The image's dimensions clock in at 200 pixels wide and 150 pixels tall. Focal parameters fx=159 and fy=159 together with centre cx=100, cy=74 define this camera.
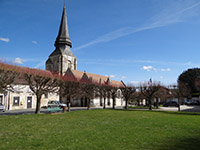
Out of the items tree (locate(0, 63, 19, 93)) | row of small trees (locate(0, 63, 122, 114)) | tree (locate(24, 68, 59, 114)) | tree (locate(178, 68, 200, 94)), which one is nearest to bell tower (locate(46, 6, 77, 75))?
row of small trees (locate(0, 63, 122, 114))

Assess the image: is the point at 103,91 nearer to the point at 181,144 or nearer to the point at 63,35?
the point at 181,144

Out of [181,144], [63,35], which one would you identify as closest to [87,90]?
[181,144]

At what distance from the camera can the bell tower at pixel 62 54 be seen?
150ft

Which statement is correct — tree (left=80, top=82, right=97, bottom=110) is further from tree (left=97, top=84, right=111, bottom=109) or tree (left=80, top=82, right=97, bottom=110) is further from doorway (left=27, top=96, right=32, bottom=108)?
doorway (left=27, top=96, right=32, bottom=108)

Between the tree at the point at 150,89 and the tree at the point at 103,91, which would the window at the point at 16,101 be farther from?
the tree at the point at 150,89

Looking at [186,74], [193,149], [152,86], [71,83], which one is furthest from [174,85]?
[186,74]

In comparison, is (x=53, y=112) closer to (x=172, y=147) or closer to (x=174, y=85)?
(x=172, y=147)

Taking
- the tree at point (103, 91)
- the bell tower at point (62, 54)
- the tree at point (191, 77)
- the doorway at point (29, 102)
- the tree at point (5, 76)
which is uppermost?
the bell tower at point (62, 54)

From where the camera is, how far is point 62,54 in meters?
45.8

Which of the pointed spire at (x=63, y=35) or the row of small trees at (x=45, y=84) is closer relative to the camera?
the row of small trees at (x=45, y=84)

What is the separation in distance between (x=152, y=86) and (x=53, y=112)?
55.9 ft

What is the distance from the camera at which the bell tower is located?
45.8 meters

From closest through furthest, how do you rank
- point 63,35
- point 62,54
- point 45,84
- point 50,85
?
point 45,84
point 50,85
point 62,54
point 63,35

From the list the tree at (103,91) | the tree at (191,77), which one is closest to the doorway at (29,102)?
the tree at (103,91)
